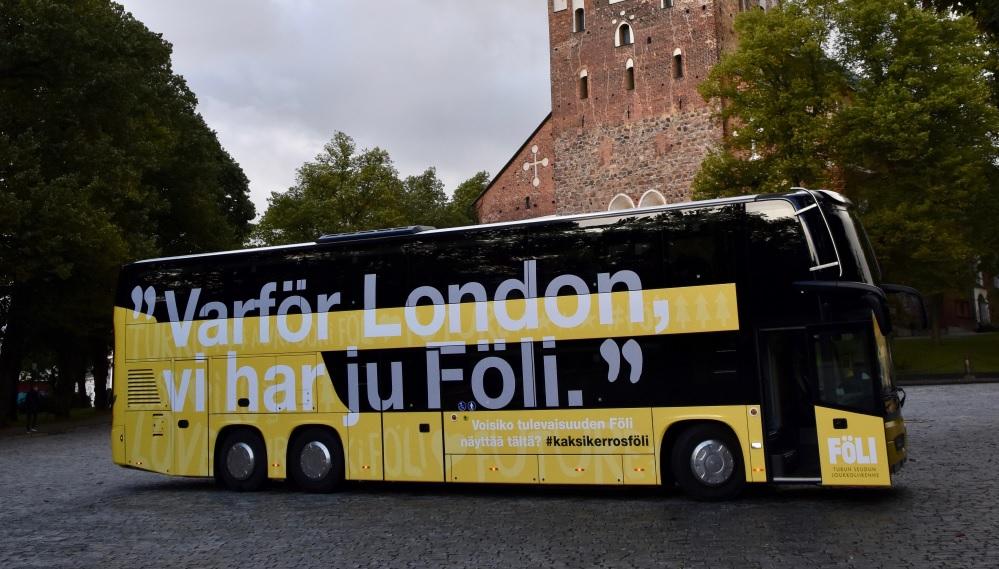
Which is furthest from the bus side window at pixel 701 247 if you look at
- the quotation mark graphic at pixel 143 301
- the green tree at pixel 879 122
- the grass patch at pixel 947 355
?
the grass patch at pixel 947 355

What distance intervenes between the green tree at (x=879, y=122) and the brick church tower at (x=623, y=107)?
24.5ft

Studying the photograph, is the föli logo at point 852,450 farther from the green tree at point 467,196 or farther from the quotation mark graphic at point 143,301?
the green tree at point 467,196

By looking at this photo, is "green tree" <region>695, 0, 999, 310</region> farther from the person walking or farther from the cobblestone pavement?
the person walking

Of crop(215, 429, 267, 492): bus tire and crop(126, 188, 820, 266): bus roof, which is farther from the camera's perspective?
crop(215, 429, 267, 492): bus tire

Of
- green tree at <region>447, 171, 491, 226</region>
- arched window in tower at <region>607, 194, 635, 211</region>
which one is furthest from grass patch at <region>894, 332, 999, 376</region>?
green tree at <region>447, 171, 491, 226</region>

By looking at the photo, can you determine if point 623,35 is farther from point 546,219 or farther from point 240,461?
point 240,461

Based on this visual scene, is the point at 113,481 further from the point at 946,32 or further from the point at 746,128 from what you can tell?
the point at 946,32

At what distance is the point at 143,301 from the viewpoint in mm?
14164

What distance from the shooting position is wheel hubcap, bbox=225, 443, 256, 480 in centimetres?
1354

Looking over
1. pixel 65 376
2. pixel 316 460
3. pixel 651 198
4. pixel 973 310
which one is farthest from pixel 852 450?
pixel 973 310

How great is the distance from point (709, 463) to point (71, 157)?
72.1 feet

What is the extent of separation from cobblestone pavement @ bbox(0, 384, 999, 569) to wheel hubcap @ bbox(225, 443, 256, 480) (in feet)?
1.22

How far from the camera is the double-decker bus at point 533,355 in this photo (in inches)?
420

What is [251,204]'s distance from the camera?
48312 millimetres
